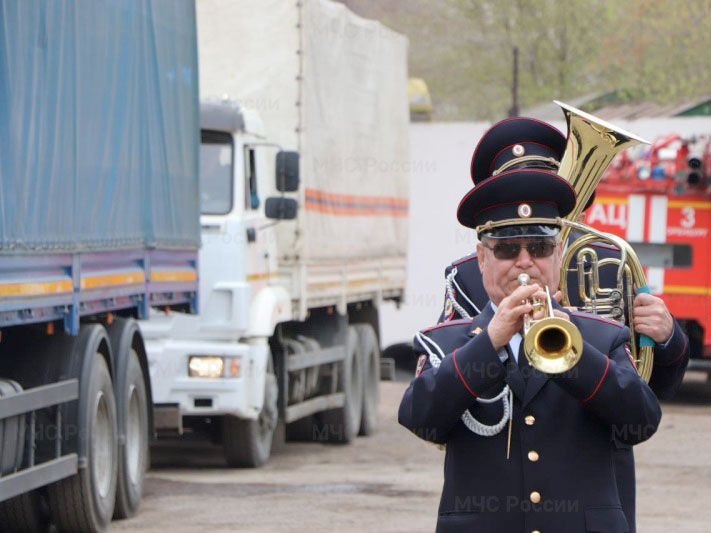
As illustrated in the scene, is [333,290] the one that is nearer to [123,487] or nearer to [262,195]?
[262,195]

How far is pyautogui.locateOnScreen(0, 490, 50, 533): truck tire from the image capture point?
9.11 metres

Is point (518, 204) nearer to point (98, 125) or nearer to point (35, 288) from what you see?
point (35, 288)

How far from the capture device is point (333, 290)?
599 inches

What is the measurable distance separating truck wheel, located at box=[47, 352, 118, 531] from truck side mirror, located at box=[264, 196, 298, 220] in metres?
3.59

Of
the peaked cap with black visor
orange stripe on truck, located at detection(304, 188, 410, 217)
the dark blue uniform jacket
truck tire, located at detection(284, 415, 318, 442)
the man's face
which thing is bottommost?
truck tire, located at detection(284, 415, 318, 442)

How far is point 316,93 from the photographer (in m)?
14.6

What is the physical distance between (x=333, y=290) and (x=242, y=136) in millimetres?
2663

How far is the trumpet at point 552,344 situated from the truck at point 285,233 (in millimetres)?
8685

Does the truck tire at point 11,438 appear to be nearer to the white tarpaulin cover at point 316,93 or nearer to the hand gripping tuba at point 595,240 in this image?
the hand gripping tuba at point 595,240

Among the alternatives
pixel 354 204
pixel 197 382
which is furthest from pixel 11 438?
pixel 354 204

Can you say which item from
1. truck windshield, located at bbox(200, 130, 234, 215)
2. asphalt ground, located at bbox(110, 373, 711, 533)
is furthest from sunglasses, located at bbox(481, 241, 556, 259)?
truck windshield, located at bbox(200, 130, 234, 215)

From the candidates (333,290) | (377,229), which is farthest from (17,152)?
(377,229)

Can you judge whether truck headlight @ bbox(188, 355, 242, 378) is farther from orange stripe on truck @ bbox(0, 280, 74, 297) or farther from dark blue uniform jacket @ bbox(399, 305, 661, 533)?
dark blue uniform jacket @ bbox(399, 305, 661, 533)

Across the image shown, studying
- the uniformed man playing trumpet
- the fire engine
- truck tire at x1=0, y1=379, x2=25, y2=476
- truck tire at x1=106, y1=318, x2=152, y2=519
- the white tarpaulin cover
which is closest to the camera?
the uniformed man playing trumpet
